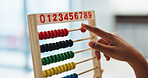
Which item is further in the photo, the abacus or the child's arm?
the abacus

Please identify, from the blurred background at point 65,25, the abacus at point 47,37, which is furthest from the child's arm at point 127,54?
the blurred background at point 65,25

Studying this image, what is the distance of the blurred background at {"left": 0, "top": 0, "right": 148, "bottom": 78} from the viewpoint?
2441mm

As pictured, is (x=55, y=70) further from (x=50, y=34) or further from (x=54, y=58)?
(x=50, y=34)

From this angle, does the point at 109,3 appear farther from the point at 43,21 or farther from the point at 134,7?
the point at 43,21

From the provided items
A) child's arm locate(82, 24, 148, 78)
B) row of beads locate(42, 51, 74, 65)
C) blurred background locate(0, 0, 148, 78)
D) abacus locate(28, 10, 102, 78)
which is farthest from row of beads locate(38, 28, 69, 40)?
blurred background locate(0, 0, 148, 78)

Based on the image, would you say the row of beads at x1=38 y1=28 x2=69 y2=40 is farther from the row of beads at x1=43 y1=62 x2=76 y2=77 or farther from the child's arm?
the child's arm

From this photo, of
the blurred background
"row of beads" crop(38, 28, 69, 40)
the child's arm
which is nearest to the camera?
the child's arm

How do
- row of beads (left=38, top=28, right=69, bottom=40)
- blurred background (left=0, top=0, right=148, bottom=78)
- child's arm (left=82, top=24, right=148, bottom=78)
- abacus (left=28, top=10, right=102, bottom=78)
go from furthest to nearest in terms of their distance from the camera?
1. blurred background (left=0, top=0, right=148, bottom=78)
2. row of beads (left=38, top=28, right=69, bottom=40)
3. abacus (left=28, top=10, right=102, bottom=78)
4. child's arm (left=82, top=24, right=148, bottom=78)

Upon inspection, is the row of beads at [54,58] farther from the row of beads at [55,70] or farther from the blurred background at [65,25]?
the blurred background at [65,25]

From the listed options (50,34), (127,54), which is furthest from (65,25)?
(127,54)

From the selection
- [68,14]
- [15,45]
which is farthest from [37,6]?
[68,14]

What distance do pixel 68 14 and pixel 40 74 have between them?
402 millimetres

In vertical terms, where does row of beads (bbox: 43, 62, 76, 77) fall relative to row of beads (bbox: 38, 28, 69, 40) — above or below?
below

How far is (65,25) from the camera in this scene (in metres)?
3.50
